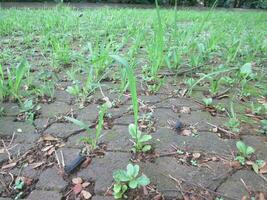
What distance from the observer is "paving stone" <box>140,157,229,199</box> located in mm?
1136

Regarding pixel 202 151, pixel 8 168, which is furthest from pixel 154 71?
pixel 8 168

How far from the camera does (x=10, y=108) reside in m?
1.75

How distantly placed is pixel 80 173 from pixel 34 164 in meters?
0.21

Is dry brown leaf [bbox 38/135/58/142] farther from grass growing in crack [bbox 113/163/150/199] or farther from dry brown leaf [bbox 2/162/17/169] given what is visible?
grass growing in crack [bbox 113/163/150/199]

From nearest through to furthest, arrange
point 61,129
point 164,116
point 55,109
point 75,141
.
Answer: point 75,141 < point 61,129 < point 164,116 < point 55,109

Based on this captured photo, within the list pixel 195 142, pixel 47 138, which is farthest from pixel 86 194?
pixel 195 142

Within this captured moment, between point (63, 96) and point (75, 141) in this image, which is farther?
point (63, 96)

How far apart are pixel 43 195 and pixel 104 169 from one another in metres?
0.24

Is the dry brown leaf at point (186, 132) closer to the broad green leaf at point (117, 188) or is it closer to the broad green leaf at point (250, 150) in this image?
the broad green leaf at point (250, 150)

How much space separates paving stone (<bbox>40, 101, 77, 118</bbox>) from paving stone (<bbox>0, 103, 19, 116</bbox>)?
5.4 inches

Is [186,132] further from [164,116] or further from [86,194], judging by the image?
[86,194]

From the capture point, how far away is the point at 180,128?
4.98ft

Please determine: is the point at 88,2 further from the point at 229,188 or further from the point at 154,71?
the point at 229,188

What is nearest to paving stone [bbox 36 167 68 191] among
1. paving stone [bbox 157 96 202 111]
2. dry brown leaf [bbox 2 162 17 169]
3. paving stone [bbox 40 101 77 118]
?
dry brown leaf [bbox 2 162 17 169]
